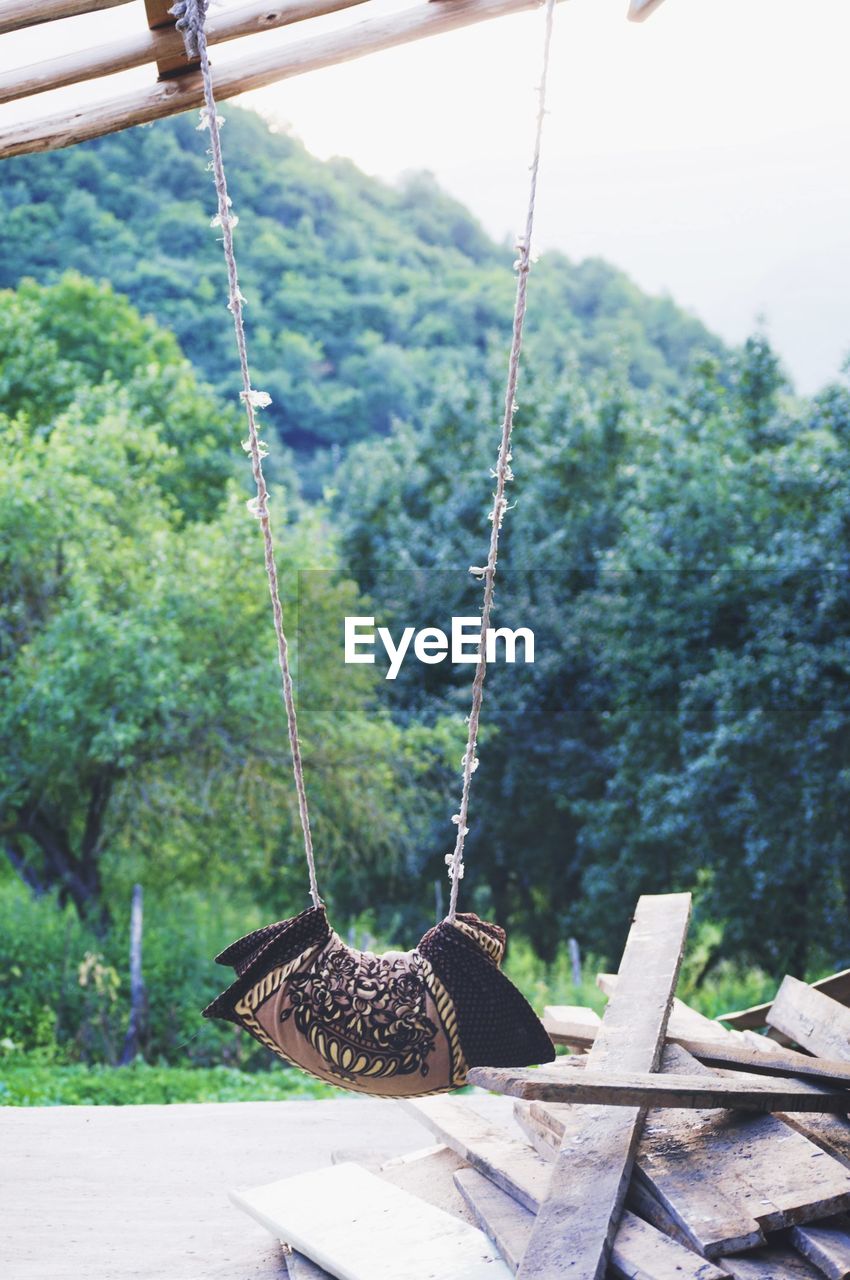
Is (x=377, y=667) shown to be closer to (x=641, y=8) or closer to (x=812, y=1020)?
(x=812, y=1020)

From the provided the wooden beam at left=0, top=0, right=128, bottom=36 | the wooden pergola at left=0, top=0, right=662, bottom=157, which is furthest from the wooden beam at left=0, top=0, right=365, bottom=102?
the wooden beam at left=0, top=0, right=128, bottom=36

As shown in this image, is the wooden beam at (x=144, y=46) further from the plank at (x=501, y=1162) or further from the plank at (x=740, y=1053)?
the plank at (x=740, y=1053)

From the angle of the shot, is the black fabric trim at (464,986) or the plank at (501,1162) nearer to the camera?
the black fabric trim at (464,986)

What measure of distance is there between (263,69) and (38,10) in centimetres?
42

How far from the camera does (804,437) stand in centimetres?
895

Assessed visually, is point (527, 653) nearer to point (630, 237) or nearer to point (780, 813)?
point (780, 813)

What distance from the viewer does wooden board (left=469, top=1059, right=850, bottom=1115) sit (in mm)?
2215

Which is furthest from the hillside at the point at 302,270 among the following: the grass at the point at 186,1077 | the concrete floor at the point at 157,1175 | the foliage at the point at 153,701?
the concrete floor at the point at 157,1175

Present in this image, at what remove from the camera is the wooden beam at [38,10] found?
6.55ft

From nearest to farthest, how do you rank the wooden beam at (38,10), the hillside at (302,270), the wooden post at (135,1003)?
1. the wooden beam at (38,10)
2. the wooden post at (135,1003)
3. the hillside at (302,270)

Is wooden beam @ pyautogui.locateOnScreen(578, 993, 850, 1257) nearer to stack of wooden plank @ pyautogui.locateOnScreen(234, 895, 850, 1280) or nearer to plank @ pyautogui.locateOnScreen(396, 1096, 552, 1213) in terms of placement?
stack of wooden plank @ pyautogui.locateOnScreen(234, 895, 850, 1280)

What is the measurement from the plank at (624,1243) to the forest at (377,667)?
3.16 m

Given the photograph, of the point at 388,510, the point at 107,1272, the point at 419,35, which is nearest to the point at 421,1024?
the point at 107,1272

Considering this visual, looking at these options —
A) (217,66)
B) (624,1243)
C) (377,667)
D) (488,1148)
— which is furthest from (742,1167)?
(377,667)
